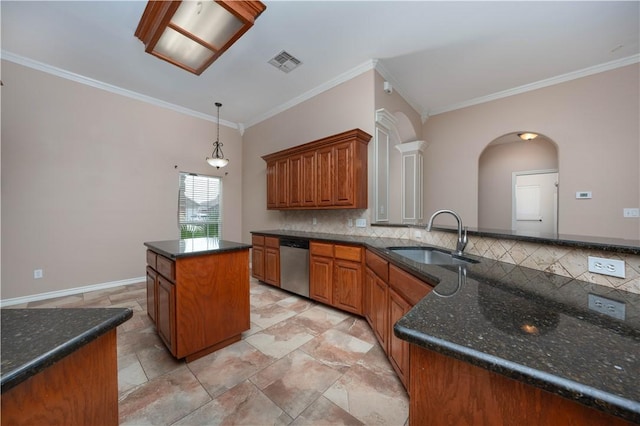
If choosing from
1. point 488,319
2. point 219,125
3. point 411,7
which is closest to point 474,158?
point 411,7

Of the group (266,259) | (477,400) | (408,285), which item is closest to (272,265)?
(266,259)

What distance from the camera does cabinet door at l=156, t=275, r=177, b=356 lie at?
185cm

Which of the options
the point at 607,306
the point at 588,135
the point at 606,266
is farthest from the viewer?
the point at 588,135

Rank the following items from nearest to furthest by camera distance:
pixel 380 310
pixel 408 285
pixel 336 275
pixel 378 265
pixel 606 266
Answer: pixel 606 266 < pixel 408 285 < pixel 380 310 < pixel 378 265 < pixel 336 275

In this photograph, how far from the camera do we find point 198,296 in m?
1.93

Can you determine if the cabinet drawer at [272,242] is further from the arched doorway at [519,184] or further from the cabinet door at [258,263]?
the arched doorway at [519,184]

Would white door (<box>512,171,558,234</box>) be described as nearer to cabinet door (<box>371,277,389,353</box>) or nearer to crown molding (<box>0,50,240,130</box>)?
cabinet door (<box>371,277,389,353</box>)

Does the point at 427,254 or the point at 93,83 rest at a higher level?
the point at 93,83

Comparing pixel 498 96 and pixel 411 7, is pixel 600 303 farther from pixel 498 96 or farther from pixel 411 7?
pixel 498 96

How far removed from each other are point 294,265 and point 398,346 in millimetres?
1887

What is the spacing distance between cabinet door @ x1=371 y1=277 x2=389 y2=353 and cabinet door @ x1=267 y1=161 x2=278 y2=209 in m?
2.46

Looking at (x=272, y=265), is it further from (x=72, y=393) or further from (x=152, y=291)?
(x=72, y=393)

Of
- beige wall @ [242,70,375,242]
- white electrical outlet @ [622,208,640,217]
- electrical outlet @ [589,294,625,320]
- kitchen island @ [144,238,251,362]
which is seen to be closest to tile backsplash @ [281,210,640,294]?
electrical outlet @ [589,294,625,320]

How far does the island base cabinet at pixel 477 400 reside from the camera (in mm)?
497
